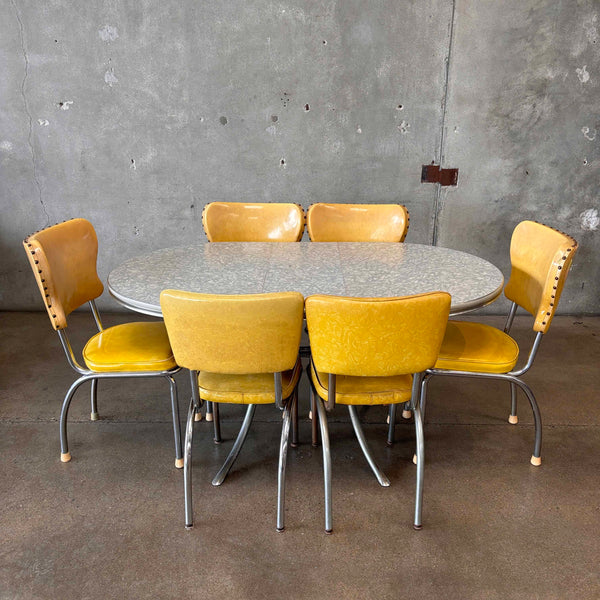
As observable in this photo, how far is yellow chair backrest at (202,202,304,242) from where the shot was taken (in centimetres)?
289

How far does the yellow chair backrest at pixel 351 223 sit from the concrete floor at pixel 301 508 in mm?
921

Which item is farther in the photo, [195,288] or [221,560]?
[195,288]

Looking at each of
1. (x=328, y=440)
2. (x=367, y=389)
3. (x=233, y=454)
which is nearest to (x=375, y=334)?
(x=367, y=389)

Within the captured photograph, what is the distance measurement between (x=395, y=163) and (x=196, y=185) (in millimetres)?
1413

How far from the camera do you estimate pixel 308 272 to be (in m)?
2.18

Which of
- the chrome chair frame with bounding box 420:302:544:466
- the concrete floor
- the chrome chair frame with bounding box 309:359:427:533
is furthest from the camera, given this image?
the chrome chair frame with bounding box 420:302:544:466

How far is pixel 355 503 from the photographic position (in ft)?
6.63

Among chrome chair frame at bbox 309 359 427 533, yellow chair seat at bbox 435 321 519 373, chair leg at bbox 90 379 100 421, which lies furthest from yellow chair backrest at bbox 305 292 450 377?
chair leg at bbox 90 379 100 421

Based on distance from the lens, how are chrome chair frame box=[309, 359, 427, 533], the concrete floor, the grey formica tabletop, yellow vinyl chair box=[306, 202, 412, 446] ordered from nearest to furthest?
1. the concrete floor
2. chrome chair frame box=[309, 359, 427, 533]
3. the grey formica tabletop
4. yellow vinyl chair box=[306, 202, 412, 446]

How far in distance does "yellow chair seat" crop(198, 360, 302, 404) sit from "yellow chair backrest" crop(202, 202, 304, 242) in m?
1.15

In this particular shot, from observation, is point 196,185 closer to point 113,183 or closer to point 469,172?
point 113,183

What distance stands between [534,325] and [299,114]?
7.27 ft

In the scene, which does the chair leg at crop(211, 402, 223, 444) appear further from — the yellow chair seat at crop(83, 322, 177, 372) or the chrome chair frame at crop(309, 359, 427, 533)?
the chrome chair frame at crop(309, 359, 427, 533)

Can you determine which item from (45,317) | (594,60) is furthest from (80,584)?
(594,60)
